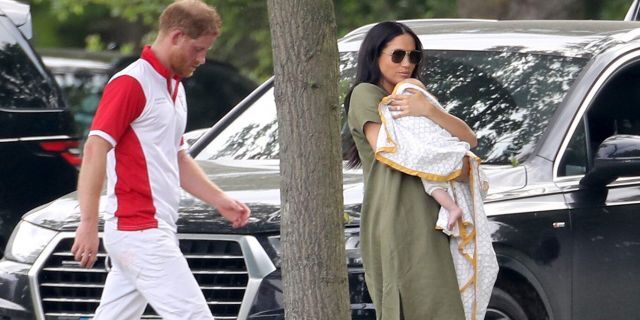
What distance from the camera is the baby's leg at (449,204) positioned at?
5.27 meters

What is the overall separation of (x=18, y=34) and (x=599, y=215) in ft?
12.3

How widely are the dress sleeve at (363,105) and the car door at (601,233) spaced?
1.21 metres

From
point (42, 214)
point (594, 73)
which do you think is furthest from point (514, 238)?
point (42, 214)

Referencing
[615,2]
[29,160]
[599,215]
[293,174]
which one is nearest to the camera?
[293,174]

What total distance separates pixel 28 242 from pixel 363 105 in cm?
176

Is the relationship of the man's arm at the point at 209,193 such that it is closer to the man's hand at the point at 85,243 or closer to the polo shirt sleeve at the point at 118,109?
the polo shirt sleeve at the point at 118,109

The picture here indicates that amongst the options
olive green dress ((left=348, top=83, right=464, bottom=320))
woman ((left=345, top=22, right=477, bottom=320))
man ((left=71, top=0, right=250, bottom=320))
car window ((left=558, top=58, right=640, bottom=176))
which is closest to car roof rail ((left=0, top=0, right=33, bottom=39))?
man ((left=71, top=0, right=250, bottom=320))

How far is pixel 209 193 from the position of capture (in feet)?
19.1

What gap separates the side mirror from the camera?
612cm

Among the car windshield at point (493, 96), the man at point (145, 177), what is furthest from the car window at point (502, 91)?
the man at point (145, 177)

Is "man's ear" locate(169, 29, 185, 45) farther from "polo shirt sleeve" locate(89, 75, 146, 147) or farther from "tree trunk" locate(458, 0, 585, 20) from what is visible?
"tree trunk" locate(458, 0, 585, 20)

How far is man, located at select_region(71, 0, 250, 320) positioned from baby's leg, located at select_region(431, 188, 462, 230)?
0.92 meters

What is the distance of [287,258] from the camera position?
16.3 feet

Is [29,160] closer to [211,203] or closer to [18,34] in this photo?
[18,34]
